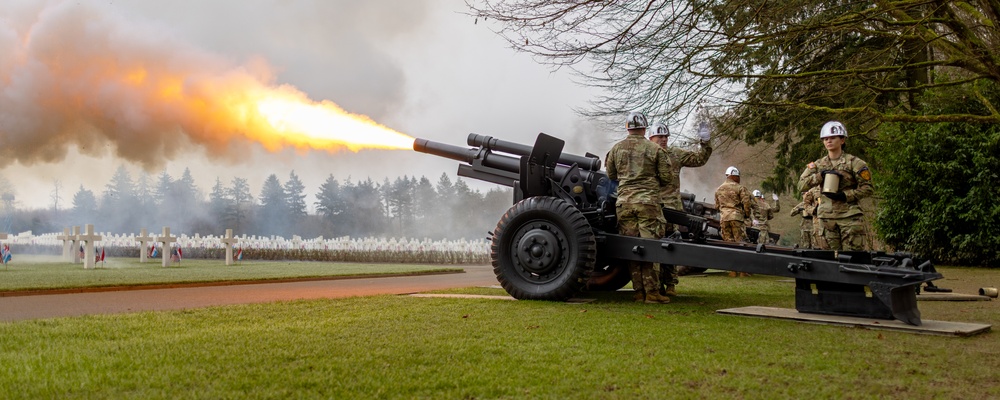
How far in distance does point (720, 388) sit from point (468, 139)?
6.51 metres

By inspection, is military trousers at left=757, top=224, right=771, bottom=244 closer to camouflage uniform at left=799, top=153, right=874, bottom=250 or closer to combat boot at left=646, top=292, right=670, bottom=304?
camouflage uniform at left=799, top=153, right=874, bottom=250

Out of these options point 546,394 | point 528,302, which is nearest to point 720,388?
point 546,394

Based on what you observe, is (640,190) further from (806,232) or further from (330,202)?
(330,202)

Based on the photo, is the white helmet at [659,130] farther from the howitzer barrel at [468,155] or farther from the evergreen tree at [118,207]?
the evergreen tree at [118,207]

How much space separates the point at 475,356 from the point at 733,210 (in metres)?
9.76

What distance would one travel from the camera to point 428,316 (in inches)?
250

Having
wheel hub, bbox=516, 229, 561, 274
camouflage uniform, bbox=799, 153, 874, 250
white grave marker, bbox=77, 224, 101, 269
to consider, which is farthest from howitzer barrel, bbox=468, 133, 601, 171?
white grave marker, bbox=77, 224, 101, 269

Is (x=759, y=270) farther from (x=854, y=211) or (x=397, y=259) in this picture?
(x=397, y=259)

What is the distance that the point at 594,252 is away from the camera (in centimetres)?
751

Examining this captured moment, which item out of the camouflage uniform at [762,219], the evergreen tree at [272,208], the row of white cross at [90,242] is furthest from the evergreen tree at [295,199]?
the camouflage uniform at [762,219]

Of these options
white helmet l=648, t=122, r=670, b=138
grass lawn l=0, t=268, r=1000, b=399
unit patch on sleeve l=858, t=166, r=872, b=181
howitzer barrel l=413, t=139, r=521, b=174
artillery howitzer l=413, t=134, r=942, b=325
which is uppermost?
white helmet l=648, t=122, r=670, b=138

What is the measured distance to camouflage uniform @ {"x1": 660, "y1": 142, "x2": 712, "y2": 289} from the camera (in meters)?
8.52

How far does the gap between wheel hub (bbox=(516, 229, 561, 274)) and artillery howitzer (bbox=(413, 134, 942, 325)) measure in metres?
0.01

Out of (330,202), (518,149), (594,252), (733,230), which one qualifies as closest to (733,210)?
(733,230)
